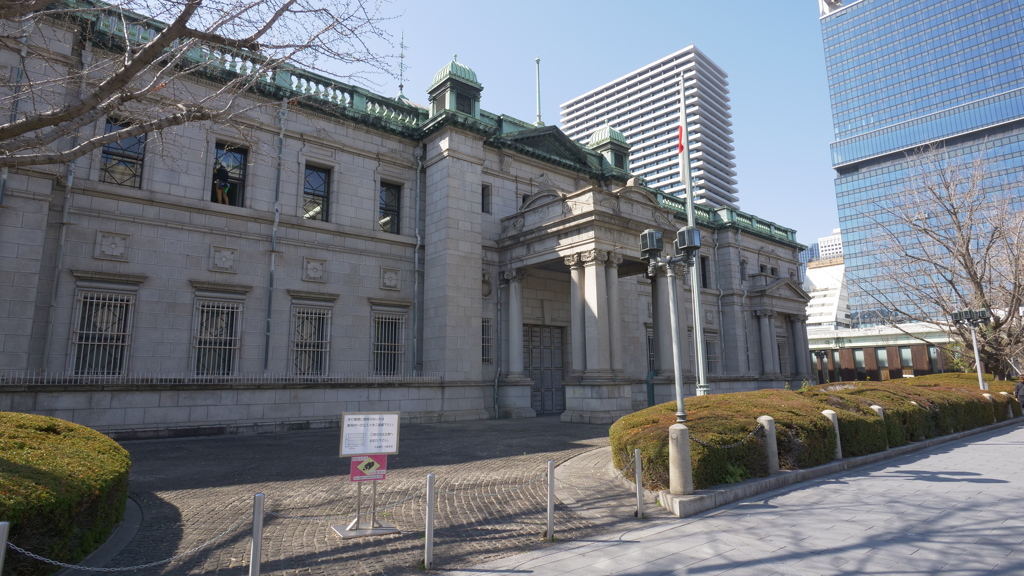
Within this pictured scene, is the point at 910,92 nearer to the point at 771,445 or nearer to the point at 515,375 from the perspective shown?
the point at 515,375

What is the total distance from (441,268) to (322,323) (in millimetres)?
4844

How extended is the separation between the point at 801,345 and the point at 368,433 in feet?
128

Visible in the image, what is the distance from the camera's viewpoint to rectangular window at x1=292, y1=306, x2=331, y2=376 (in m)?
18.9

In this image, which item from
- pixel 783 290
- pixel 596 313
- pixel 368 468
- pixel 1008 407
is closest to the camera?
pixel 368 468

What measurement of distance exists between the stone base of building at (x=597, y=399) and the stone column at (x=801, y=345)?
24461 millimetres

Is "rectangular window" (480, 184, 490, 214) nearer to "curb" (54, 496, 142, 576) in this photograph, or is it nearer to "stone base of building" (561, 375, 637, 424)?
"stone base of building" (561, 375, 637, 424)

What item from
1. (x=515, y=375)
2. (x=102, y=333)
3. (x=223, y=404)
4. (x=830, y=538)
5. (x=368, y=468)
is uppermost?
(x=102, y=333)

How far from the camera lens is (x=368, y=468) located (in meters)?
6.86

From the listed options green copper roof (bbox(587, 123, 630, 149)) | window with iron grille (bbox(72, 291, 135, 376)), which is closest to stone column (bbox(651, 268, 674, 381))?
green copper roof (bbox(587, 123, 630, 149))

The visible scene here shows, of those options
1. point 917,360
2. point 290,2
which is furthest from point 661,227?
point 917,360

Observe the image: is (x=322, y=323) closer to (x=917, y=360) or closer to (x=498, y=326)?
(x=498, y=326)

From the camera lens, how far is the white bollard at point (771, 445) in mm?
9555

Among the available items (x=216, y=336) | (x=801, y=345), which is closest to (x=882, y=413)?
(x=216, y=336)

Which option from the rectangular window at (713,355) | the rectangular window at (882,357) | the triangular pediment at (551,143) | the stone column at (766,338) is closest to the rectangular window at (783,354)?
the stone column at (766,338)
